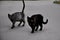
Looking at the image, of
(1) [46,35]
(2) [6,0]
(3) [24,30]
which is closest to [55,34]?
(1) [46,35]

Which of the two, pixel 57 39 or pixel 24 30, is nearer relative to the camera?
pixel 57 39

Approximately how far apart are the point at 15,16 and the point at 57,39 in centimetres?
31

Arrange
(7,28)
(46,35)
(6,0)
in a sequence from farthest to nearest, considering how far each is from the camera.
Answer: (6,0) < (7,28) < (46,35)

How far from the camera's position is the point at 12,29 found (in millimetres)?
913

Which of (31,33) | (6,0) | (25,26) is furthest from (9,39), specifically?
(6,0)

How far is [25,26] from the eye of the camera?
975mm

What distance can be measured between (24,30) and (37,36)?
0.13 meters

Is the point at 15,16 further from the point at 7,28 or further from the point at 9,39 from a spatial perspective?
the point at 9,39

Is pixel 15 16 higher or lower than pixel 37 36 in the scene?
higher

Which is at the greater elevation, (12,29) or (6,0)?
(6,0)

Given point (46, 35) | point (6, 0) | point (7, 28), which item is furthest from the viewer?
point (6, 0)

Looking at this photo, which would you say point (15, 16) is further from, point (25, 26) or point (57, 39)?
point (57, 39)

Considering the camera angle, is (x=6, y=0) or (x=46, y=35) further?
(x=6, y=0)

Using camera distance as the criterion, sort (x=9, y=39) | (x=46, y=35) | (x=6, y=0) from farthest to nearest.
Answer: (x=6, y=0), (x=46, y=35), (x=9, y=39)
